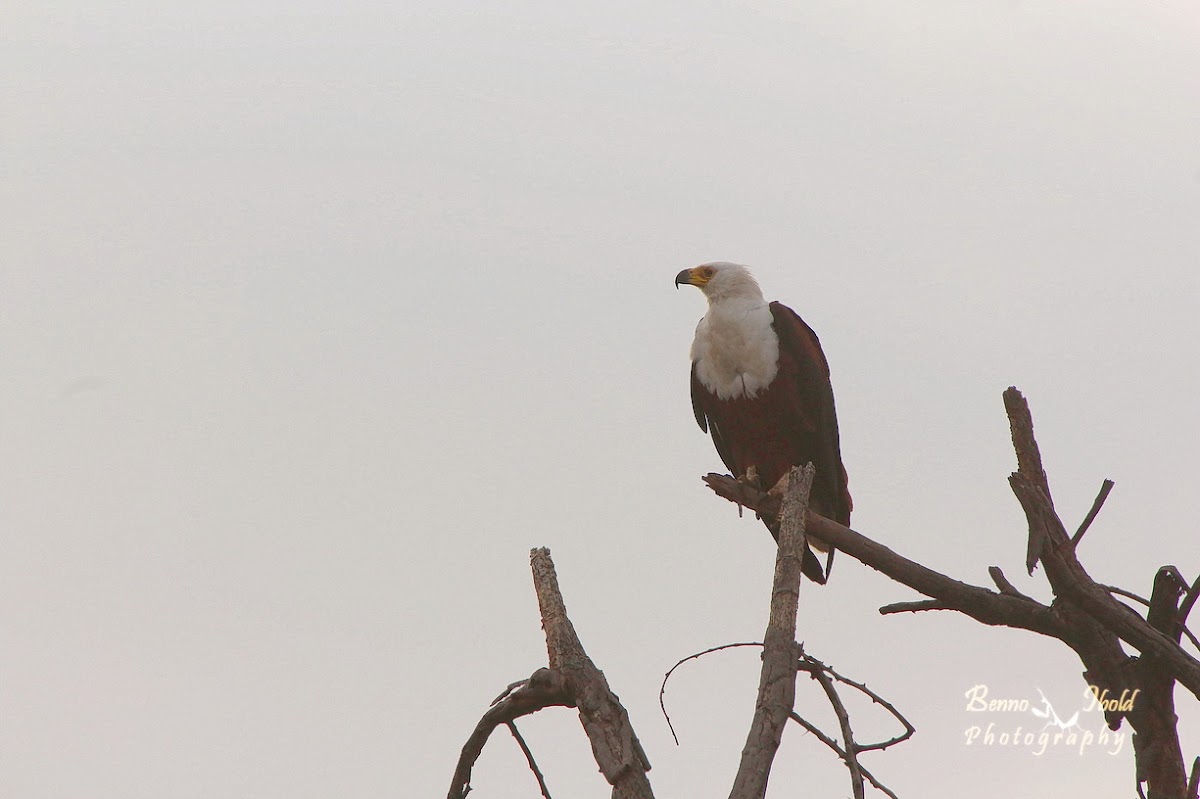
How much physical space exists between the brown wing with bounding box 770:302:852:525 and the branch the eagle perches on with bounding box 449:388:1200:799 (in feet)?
6.99

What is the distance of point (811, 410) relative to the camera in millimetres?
7238

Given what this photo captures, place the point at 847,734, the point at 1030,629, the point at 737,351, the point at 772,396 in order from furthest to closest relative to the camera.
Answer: the point at 737,351 → the point at 772,396 → the point at 1030,629 → the point at 847,734

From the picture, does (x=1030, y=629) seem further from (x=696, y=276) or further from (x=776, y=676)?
(x=696, y=276)

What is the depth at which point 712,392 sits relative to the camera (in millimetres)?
7473

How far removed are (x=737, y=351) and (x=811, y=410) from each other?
1.71 feet

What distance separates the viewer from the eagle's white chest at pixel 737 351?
722 cm

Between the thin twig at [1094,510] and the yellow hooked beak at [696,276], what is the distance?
3.64 metres

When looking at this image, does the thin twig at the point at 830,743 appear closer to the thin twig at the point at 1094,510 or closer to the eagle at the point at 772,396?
the thin twig at the point at 1094,510


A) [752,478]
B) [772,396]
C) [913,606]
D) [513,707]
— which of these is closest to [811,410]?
[772,396]

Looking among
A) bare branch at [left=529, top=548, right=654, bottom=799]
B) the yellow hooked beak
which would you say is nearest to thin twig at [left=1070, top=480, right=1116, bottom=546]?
bare branch at [left=529, top=548, right=654, bottom=799]

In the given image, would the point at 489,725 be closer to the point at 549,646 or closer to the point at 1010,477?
the point at 549,646

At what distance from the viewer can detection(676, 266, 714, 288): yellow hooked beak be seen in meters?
8.00

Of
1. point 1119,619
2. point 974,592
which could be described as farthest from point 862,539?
point 1119,619

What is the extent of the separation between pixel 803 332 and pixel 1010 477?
270 centimetres
